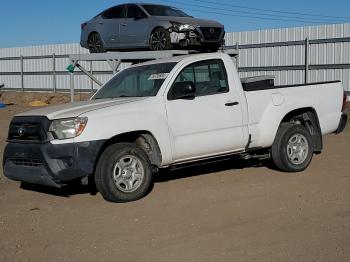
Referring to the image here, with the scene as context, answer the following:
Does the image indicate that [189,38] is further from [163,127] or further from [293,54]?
[293,54]

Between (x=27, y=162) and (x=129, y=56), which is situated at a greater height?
(x=129, y=56)

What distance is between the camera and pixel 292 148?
340 inches

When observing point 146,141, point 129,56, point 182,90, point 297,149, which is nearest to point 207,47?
point 129,56

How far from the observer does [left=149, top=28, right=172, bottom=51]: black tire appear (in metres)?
11.5

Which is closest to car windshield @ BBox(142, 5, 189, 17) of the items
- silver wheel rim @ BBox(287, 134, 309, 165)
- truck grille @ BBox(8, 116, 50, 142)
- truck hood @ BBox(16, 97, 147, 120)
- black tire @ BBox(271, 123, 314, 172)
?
black tire @ BBox(271, 123, 314, 172)

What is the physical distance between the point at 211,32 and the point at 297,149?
388 cm

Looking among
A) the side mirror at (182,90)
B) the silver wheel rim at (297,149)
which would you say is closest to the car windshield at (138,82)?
the side mirror at (182,90)

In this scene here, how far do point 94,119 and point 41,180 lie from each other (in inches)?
38.2

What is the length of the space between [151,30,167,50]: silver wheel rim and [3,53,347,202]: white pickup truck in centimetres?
318

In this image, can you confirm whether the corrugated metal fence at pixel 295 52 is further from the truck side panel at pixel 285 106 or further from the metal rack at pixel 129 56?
the truck side panel at pixel 285 106

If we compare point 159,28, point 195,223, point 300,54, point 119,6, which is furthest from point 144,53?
point 300,54

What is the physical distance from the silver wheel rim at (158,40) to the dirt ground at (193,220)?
374 cm

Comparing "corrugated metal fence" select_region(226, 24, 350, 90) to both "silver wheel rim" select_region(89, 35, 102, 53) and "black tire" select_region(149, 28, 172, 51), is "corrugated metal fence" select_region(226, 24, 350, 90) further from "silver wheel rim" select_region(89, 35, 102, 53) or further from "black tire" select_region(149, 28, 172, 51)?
"black tire" select_region(149, 28, 172, 51)

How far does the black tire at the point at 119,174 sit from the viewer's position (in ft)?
22.3
